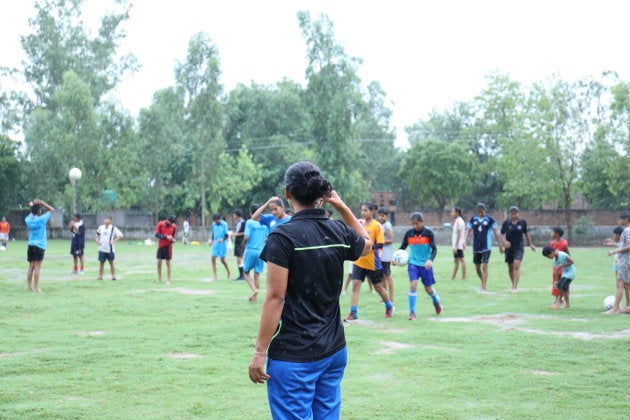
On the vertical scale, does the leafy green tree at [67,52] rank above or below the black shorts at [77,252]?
above

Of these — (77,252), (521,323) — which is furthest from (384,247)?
(77,252)

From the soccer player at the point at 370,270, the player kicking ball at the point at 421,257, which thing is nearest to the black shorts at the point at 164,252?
the soccer player at the point at 370,270

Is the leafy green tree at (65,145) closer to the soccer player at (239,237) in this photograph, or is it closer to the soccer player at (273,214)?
the soccer player at (239,237)

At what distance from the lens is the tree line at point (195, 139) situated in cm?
4862

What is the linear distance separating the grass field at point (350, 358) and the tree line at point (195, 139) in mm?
33155

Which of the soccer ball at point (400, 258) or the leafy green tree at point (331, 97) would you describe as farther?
the leafy green tree at point (331, 97)

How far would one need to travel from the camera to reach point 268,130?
61.6 meters

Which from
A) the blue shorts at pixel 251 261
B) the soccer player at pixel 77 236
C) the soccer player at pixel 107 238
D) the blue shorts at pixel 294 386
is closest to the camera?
the blue shorts at pixel 294 386

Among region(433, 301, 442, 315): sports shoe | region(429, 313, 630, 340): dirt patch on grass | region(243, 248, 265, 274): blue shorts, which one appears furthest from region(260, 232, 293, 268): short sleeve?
region(243, 248, 265, 274): blue shorts

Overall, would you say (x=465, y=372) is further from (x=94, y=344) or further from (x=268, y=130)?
(x=268, y=130)

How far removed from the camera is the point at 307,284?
372 cm

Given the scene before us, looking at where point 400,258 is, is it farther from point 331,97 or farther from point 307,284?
point 331,97

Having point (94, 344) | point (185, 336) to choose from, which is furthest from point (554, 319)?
point (94, 344)

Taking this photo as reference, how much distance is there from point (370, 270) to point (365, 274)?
6.3 inches
